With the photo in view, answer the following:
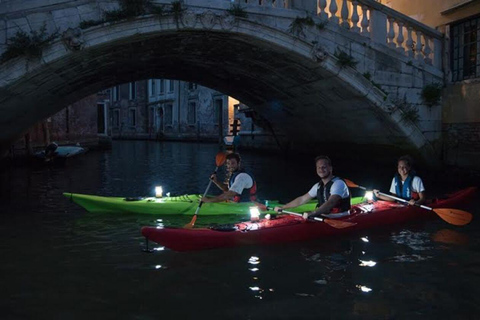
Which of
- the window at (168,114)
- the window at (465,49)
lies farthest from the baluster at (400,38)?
the window at (168,114)

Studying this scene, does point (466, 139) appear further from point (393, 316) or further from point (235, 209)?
point (393, 316)

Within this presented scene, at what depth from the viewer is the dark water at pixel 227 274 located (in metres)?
3.46

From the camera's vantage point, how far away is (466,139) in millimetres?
9844

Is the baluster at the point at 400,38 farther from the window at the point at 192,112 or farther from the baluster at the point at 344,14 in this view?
the window at the point at 192,112

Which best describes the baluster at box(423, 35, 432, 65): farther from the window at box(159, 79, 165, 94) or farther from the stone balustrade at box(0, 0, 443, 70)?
the window at box(159, 79, 165, 94)

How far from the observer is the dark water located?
3.46 m

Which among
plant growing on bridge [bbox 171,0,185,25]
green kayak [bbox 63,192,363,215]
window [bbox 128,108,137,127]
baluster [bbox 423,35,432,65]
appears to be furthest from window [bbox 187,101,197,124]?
green kayak [bbox 63,192,363,215]

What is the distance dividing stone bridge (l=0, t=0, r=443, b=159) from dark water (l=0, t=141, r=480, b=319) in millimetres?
2879

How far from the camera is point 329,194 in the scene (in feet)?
17.8

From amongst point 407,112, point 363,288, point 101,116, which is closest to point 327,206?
point 363,288

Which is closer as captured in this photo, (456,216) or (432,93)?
(456,216)

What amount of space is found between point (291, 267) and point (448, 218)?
2.56 meters

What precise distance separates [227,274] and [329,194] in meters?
1.79

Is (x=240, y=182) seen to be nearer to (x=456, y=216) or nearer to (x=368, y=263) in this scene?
(x=368, y=263)
